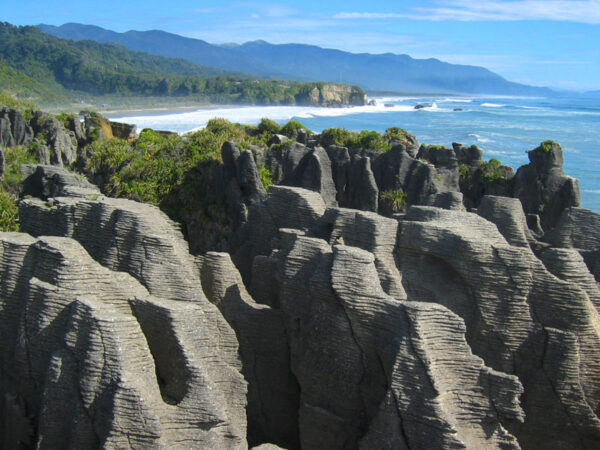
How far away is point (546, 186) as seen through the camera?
18.4m

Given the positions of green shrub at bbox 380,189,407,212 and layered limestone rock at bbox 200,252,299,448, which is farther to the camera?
green shrub at bbox 380,189,407,212

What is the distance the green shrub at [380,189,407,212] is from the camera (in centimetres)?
1767

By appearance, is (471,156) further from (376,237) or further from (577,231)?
(376,237)

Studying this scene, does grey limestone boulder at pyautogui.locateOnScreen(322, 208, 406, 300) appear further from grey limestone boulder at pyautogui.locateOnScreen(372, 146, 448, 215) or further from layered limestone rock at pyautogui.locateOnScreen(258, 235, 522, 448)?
grey limestone boulder at pyautogui.locateOnScreen(372, 146, 448, 215)

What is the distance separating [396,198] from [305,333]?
10093mm

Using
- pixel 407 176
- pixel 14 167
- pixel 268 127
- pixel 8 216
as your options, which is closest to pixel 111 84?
pixel 268 127

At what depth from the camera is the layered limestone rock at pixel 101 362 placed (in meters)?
6.84

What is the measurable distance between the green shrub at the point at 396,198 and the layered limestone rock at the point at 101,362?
10467 millimetres

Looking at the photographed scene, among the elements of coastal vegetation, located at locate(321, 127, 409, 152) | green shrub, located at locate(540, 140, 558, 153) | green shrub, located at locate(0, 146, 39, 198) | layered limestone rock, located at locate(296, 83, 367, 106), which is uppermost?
layered limestone rock, located at locate(296, 83, 367, 106)

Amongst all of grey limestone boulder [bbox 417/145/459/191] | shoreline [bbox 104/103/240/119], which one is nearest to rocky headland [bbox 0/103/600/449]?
grey limestone boulder [bbox 417/145/459/191]

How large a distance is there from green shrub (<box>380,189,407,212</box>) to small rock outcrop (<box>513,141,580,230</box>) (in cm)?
413

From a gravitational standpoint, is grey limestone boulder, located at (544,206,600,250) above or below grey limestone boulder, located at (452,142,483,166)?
below

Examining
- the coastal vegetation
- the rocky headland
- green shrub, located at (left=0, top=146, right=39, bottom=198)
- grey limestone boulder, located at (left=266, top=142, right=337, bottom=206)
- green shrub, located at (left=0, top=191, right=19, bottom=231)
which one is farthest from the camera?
the coastal vegetation

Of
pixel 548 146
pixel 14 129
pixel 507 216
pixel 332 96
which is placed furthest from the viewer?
pixel 332 96
